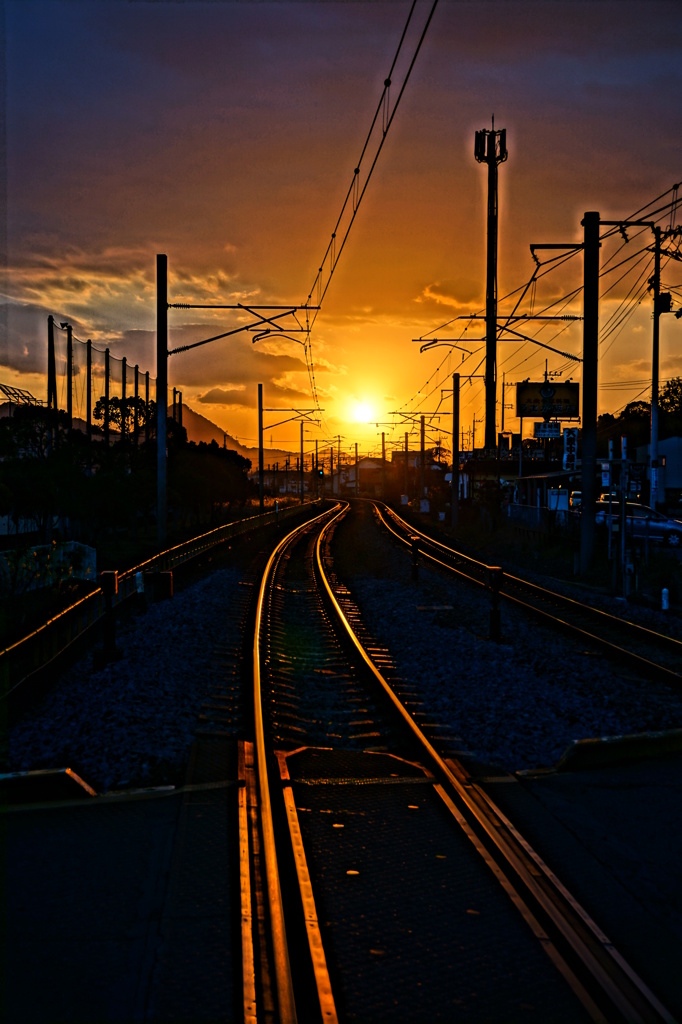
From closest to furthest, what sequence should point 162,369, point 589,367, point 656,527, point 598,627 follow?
point 598,627 < point 162,369 < point 589,367 < point 656,527

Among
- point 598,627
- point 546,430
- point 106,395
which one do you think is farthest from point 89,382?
point 598,627

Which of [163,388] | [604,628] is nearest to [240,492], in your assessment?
[163,388]

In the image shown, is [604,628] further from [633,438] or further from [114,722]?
[633,438]

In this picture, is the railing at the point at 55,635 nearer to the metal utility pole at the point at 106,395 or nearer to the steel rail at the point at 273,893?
the steel rail at the point at 273,893

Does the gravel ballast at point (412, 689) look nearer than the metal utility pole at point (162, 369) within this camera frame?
Yes

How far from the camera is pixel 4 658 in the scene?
10.1 metres

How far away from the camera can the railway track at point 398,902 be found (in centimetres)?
436

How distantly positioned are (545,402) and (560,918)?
75.7m

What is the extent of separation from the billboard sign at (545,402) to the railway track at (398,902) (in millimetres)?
70936

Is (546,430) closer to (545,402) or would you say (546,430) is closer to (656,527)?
(545,402)

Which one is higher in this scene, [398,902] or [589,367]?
[589,367]

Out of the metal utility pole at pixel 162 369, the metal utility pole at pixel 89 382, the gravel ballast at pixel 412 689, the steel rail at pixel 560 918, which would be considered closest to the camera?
the steel rail at pixel 560 918

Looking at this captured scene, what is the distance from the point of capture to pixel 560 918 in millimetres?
5039

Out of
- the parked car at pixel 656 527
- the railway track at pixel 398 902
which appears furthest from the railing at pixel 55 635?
the parked car at pixel 656 527
